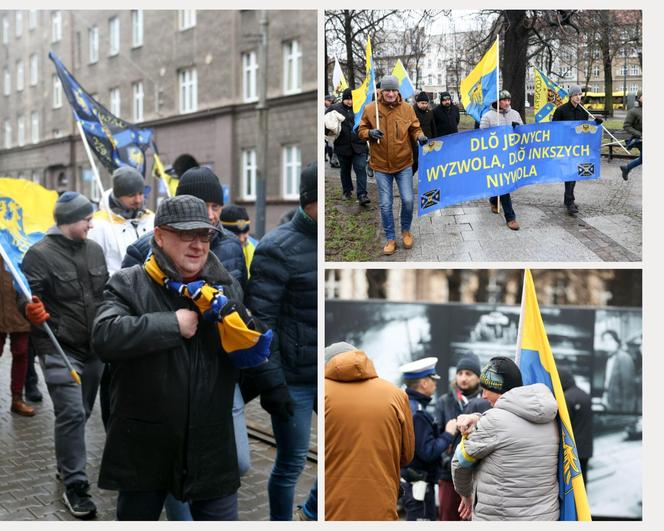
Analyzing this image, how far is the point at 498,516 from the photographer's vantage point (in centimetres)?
400

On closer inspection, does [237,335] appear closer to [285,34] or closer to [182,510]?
[182,510]

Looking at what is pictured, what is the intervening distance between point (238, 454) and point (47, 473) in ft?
6.81

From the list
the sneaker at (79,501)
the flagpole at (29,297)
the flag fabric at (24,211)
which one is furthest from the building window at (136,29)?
the sneaker at (79,501)

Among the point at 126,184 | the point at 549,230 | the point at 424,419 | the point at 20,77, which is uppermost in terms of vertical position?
the point at 20,77

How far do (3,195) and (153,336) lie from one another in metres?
3.58

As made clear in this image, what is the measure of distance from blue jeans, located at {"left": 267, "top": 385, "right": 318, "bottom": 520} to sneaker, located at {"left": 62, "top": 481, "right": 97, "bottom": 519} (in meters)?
1.01

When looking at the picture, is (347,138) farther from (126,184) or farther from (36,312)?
(126,184)

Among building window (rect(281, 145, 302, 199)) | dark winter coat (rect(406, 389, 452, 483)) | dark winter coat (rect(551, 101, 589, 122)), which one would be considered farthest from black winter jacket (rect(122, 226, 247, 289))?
building window (rect(281, 145, 302, 199))

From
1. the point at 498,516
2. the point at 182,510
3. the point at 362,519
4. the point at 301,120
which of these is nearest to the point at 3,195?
the point at 182,510

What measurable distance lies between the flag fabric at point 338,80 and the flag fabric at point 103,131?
16.3 ft

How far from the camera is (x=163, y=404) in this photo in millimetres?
3629

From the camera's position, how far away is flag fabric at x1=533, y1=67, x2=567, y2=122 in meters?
4.00

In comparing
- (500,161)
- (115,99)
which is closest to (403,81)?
(500,161)

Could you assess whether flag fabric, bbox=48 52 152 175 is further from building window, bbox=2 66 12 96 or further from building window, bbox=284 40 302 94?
building window, bbox=2 66 12 96
